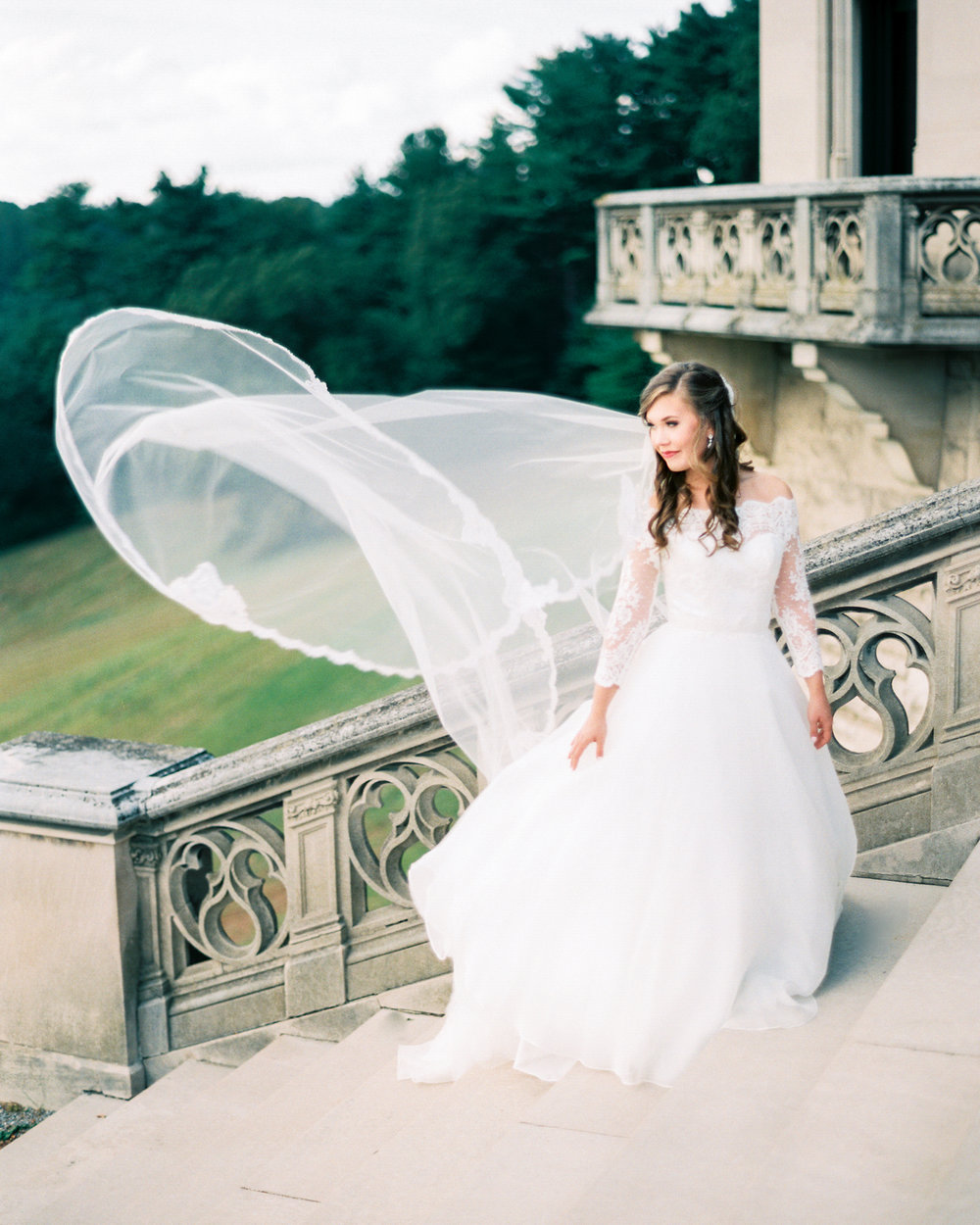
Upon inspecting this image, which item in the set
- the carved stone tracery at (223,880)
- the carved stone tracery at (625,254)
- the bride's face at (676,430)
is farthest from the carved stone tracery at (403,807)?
the carved stone tracery at (625,254)

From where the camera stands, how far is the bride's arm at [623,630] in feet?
10.2

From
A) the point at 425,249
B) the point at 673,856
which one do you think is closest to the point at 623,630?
the point at 673,856

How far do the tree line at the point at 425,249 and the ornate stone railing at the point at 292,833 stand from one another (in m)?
A: 19.1

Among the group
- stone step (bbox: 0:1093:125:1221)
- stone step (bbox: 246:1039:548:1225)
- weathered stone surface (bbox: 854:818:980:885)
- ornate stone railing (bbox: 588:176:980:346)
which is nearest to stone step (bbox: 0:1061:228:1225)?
stone step (bbox: 0:1093:125:1221)

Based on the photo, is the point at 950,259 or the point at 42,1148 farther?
the point at 950,259

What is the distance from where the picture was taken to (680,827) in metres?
3.01

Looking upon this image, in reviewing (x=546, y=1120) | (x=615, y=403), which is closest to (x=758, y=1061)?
(x=546, y=1120)

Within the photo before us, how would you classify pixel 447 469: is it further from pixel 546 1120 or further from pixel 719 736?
pixel 546 1120

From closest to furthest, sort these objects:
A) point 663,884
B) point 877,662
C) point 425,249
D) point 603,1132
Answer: point 603,1132 → point 663,884 → point 877,662 → point 425,249

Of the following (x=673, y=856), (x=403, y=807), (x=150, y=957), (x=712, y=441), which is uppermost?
(x=712, y=441)

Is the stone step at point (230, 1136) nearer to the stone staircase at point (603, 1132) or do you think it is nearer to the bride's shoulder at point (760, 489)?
the stone staircase at point (603, 1132)

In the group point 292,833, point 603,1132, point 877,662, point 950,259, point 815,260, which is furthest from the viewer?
point 815,260

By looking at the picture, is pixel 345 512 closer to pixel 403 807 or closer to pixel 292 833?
pixel 403 807

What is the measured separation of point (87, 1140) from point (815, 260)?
716 cm
